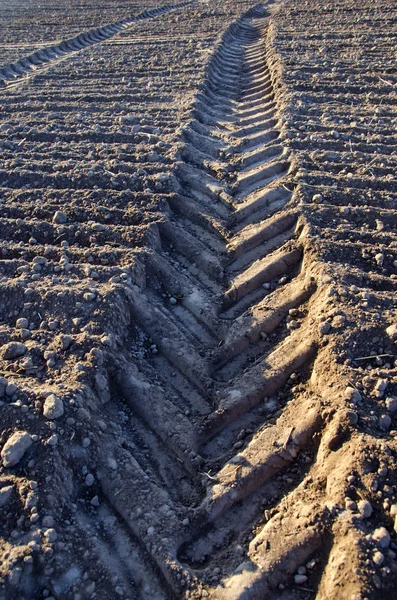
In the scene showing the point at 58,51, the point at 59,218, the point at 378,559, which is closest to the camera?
the point at 378,559

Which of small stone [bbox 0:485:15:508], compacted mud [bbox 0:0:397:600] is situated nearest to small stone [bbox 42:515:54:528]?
compacted mud [bbox 0:0:397:600]

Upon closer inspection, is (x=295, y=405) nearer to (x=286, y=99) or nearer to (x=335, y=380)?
(x=335, y=380)

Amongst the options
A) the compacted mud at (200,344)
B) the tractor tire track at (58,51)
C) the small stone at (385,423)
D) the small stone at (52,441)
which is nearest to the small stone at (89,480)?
the compacted mud at (200,344)

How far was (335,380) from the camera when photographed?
8.10 feet

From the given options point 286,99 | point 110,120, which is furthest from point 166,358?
point 286,99

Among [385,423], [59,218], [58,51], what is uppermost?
[58,51]

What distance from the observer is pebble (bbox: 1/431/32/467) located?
2145mm

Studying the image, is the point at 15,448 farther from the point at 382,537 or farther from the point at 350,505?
the point at 382,537

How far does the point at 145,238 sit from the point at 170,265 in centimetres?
26

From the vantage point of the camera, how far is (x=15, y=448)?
7.07 ft

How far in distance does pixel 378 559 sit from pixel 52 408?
5.02 ft

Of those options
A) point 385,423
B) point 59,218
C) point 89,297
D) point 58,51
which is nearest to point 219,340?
point 89,297

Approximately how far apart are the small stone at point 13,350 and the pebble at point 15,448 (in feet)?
1.76

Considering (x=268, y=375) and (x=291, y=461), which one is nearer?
(x=291, y=461)
